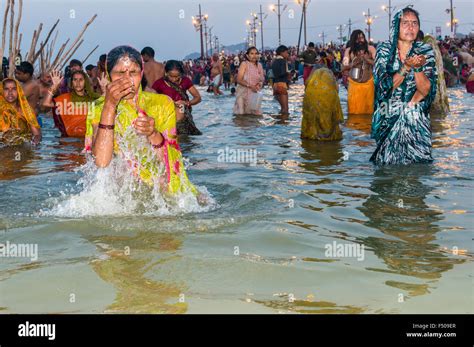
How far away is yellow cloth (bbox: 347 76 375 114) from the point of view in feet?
49.4

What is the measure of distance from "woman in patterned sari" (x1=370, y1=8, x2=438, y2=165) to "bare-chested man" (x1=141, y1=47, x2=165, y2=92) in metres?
5.51

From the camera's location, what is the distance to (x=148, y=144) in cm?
596

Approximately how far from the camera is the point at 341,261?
488 cm

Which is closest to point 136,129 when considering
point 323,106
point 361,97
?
point 323,106

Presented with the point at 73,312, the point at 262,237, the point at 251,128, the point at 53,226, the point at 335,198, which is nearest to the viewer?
the point at 73,312

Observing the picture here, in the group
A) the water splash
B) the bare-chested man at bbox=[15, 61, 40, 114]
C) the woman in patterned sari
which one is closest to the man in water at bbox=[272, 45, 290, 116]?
the bare-chested man at bbox=[15, 61, 40, 114]

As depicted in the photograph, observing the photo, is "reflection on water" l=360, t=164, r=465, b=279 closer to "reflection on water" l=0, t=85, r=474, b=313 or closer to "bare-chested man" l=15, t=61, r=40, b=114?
"reflection on water" l=0, t=85, r=474, b=313

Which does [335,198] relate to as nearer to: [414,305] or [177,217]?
[177,217]

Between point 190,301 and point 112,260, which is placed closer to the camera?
point 190,301

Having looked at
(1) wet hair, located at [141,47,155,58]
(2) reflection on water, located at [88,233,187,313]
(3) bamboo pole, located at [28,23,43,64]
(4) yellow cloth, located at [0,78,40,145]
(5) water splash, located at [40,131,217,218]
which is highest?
(3) bamboo pole, located at [28,23,43,64]

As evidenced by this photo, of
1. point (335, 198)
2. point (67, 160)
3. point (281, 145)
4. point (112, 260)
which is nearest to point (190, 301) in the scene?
point (112, 260)

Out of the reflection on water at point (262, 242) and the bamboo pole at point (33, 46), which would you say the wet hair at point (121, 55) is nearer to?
the reflection on water at point (262, 242)

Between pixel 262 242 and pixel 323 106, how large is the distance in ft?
20.8
